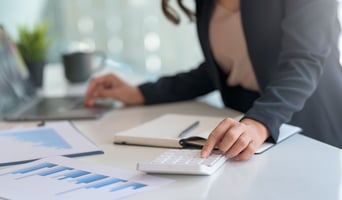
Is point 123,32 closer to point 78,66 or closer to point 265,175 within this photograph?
point 78,66

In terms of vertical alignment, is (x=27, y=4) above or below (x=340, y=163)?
above

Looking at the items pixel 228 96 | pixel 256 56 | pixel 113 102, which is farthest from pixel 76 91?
pixel 256 56

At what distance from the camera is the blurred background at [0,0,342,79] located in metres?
2.23

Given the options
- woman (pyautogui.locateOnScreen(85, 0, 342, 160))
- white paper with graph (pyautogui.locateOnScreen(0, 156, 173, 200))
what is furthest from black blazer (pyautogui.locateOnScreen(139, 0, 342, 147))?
white paper with graph (pyautogui.locateOnScreen(0, 156, 173, 200))

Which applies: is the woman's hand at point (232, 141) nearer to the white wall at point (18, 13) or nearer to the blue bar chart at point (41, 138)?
the blue bar chart at point (41, 138)

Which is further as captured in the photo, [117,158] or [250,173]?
[117,158]

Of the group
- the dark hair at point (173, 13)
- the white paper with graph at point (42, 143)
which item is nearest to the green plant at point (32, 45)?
the dark hair at point (173, 13)

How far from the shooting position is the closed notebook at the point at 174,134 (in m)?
0.90

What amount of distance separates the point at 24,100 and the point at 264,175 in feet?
2.75

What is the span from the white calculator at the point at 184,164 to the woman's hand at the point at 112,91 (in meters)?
0.54

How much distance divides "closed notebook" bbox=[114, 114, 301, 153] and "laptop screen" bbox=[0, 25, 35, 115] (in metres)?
0.41

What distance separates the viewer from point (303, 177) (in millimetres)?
755

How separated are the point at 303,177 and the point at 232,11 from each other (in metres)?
0.57

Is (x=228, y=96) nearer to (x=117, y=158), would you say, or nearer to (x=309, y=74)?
(x=309, y=74)
